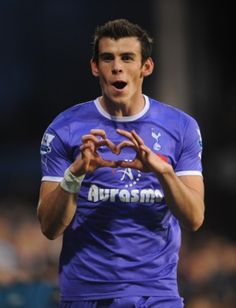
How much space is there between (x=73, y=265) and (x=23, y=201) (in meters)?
11.3

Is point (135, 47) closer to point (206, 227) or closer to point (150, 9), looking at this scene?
point (206, 227)

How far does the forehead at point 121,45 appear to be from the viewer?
7355mm

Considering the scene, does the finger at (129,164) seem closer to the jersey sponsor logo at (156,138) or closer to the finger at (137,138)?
the finger at (137,138)

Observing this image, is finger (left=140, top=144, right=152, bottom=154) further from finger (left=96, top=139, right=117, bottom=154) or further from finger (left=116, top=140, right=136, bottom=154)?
finger (left=96, top=139, right=117, bottom=154)

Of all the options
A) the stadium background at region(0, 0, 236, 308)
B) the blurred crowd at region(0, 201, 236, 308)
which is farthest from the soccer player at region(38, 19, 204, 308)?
the stadium background at region(0, 0, 236, 308)

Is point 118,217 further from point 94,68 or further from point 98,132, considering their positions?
point 94,68

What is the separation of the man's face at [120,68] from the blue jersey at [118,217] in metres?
0.18

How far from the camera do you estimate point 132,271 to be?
7320 millimetres

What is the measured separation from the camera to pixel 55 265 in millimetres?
13031

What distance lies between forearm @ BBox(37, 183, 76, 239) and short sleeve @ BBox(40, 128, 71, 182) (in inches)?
4.3

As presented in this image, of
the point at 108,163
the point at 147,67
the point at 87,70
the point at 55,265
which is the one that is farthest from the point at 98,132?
the point at 87,70

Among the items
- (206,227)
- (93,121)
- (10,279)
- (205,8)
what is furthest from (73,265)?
(205,8)

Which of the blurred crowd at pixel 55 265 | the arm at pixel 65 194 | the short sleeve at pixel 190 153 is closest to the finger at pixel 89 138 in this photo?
the arm at pixel 65 194

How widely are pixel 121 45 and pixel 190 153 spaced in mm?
701
